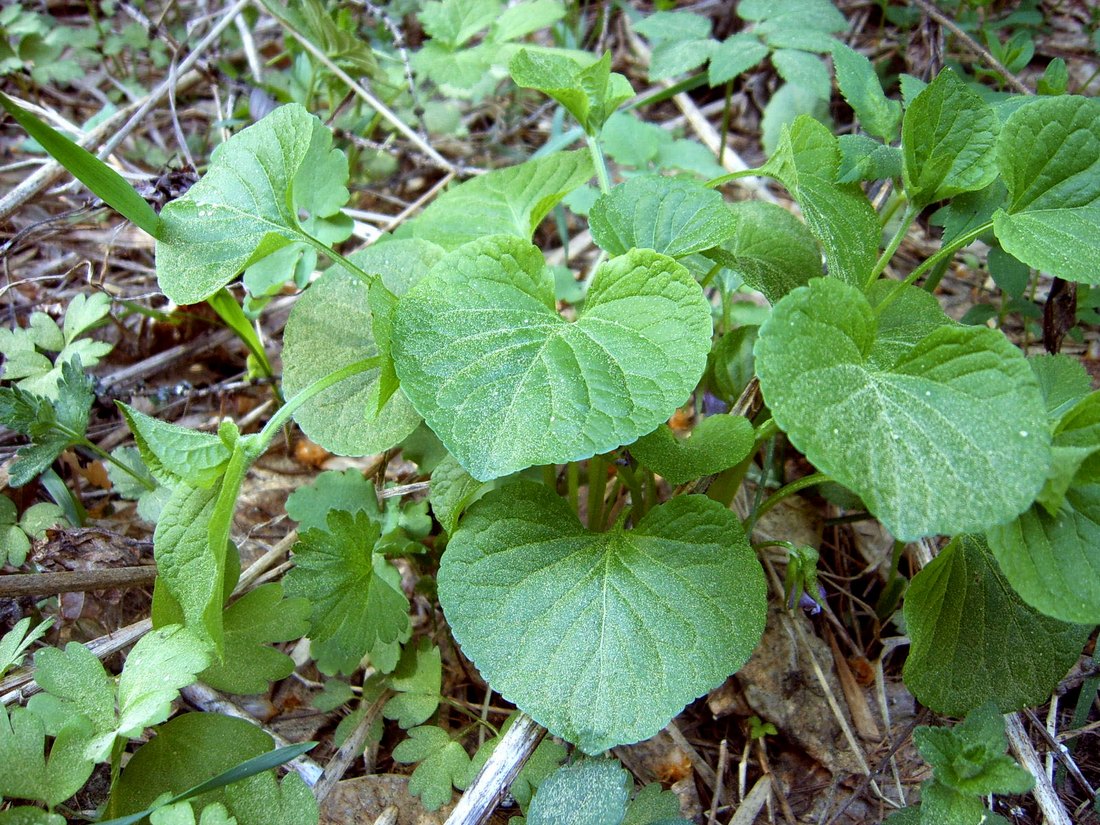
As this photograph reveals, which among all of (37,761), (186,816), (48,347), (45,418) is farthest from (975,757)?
(48,347)

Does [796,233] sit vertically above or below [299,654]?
above

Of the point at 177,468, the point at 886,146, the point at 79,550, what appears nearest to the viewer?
the point at 177,468

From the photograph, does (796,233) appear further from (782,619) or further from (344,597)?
(344,597)

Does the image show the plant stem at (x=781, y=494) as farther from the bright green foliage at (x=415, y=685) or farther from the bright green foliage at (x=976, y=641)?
the bright green foliage at (x=415, y=685)

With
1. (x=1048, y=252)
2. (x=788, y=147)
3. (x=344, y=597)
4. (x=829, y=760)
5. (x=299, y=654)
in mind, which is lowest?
(x=829, y=760)

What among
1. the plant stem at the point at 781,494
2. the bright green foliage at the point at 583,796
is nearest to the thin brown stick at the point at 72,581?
the bright green foliage at the point at 583,796

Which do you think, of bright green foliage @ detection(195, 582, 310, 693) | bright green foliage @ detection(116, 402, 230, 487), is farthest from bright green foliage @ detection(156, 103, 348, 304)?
bright green foliage @ detection(195, 582, 310, 693)

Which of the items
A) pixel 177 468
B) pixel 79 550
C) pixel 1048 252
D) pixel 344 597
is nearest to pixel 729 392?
pixel 1048 252
